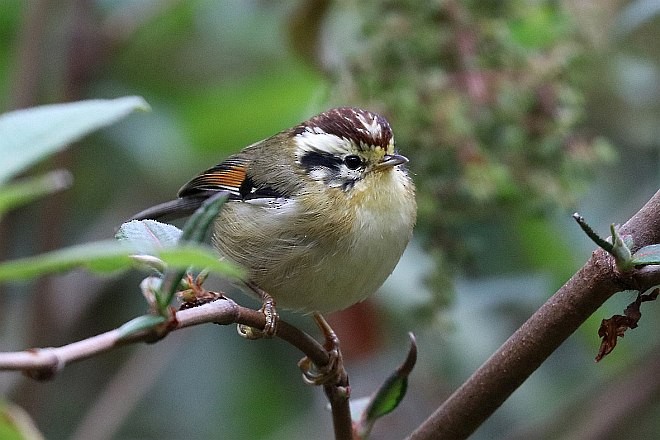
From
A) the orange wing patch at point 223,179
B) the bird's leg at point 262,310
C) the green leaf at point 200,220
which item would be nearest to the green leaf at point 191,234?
the green leaf at point 200,220

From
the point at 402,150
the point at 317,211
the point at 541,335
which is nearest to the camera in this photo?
the point at 541,335

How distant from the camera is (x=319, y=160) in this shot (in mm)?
2676

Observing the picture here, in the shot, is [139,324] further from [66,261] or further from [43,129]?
[43,129]

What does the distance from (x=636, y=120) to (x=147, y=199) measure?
6.10ft

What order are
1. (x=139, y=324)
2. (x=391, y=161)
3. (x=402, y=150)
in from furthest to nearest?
(x=402, y=150)
(x=391, y=161)
(x=139, y=324)

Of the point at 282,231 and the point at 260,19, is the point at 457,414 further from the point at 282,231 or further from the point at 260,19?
the point at 260,19

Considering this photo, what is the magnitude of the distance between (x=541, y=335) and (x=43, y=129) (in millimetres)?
750

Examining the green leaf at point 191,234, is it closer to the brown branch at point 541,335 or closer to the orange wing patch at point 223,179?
the brown branch at point 541,335

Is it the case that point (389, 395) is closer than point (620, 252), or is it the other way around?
point (620, 252)

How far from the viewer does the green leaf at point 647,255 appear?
131 cm

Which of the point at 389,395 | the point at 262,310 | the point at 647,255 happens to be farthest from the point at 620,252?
the point at 262,310

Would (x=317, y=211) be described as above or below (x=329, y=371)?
above

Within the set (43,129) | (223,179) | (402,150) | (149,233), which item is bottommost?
(402,150)

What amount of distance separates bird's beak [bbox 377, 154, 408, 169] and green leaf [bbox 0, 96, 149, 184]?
134cm
